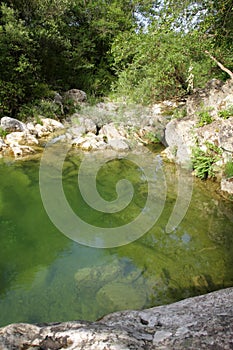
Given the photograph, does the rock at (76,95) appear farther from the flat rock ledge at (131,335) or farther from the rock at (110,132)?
the flat rock ledge at (131,335)

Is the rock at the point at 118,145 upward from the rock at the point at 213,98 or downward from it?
downward

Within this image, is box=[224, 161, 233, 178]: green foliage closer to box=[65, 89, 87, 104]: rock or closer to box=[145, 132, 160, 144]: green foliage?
box=[145, 132, 160, 144]: green foliage

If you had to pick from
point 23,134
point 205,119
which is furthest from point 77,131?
point 205,119

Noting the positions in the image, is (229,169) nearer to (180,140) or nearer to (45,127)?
(180,140)

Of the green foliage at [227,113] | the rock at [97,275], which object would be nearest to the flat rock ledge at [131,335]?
the rock at [97,275]

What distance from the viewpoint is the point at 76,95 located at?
712 inches

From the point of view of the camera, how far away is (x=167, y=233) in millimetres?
5023

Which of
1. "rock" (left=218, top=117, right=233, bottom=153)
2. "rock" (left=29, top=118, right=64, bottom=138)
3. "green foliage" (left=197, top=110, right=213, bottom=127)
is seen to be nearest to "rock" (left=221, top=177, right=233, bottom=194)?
"rock" (left=218, top=117, right=233, bottom=153)

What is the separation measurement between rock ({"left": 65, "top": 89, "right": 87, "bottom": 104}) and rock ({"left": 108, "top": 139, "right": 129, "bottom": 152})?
26.8 ft

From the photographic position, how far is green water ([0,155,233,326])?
334cm

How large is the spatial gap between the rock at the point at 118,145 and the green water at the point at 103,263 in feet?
14.0

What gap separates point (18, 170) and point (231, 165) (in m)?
6.41

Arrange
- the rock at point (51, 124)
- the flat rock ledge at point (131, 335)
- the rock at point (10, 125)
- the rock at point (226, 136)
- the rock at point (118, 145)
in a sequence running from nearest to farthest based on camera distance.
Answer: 1. the flat rock ledge at point (131, 335)
2. the rock at point (226, 136)
3. the rock at point (118, 145)
4. the rock at point (10, 125)
5. the rock at point (51, 124)

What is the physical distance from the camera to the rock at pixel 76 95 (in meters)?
17.8
